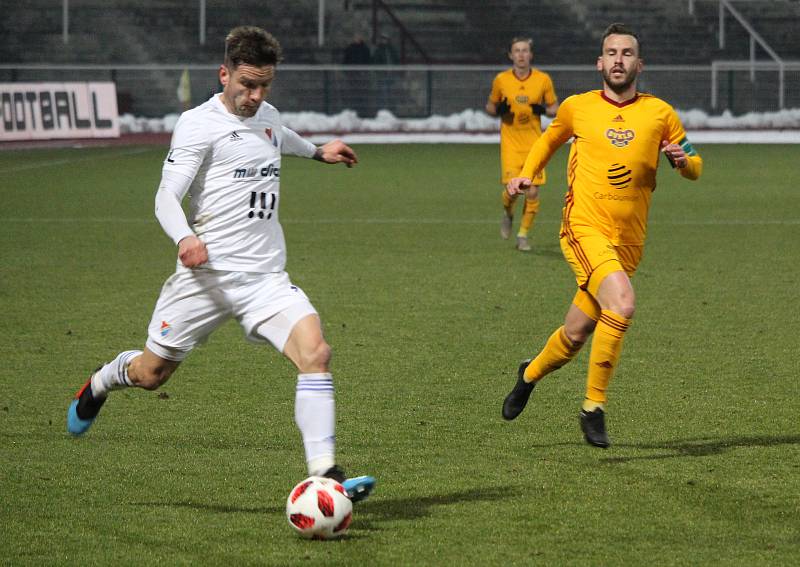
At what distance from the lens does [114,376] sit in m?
6.11

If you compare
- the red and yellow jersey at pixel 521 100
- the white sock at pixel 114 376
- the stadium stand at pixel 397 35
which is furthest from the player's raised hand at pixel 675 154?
the stadium stand at pixel 397 35

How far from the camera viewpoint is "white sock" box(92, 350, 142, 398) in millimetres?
6074

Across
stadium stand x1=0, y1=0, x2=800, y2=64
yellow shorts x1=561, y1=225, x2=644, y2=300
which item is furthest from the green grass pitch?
stadium stand x1=0, y1=0, x2=800, y2=64

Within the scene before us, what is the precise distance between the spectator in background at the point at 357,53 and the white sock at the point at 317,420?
27157mm

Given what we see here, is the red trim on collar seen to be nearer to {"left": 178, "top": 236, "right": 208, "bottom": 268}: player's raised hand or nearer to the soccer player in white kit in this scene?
the soccer player in white kit

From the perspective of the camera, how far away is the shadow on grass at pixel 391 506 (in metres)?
5.41

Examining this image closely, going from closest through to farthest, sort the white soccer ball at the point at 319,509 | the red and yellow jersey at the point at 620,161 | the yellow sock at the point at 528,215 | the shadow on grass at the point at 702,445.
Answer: the white soccer ball at the point at 319,509 < the shadow on grass at the point at 702,445 < the red and yellow jersey at the point at 620,161 < the yellow sock at the point at 528,215

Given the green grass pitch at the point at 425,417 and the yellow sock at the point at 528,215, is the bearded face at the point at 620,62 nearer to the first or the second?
the green grass pitch at the point at 425,417

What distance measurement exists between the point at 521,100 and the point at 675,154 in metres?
8.61

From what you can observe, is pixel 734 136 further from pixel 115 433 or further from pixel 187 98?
pixel 115 433

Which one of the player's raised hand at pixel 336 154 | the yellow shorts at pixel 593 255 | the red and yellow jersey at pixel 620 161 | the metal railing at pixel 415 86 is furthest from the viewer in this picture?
the metal railing at pixel 415 86

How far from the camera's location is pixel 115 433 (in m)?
6.81

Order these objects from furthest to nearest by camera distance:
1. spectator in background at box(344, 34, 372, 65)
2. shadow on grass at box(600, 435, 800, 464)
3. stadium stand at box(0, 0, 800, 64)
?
stadium stand at box(0, 0, 800, 64)
spectator in background at box(344, 34, 372, 65)
shadow on grass at box(600, 435, 800, 464)

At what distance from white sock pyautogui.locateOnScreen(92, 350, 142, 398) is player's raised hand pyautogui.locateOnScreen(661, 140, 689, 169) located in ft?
8.17
